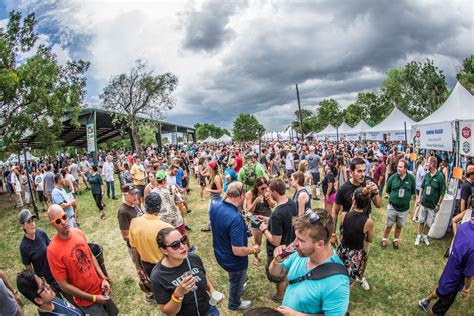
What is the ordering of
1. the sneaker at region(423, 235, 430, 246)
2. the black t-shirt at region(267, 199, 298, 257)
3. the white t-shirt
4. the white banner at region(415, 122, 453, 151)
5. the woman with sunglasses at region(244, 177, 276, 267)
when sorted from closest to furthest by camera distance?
1. the black t-shirt at region(267, 199, 298, 257)
2. the woman with sunglasses at region(244, 177, 276, 267)
3. the sneaker at region(423, 235, 430, 246)
4. the white banner at region(415, 122, 453, 151)
5. the white t-shirt

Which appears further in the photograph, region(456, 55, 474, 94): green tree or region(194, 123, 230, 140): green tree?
region(194, 123, 230, 140): green tree

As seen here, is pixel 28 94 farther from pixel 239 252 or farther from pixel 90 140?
pixel 239 252

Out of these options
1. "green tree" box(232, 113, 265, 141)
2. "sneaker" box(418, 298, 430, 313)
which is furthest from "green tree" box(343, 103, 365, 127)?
"sneaker" box(418, 298, 430, 313)

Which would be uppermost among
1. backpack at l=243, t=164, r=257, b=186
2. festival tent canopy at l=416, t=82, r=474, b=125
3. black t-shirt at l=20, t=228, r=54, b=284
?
festival tent canopy at l=416, t=82, r=474, b=125

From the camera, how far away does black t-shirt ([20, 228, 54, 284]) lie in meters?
3.55

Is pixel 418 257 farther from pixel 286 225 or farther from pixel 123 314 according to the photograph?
pixel 123 314

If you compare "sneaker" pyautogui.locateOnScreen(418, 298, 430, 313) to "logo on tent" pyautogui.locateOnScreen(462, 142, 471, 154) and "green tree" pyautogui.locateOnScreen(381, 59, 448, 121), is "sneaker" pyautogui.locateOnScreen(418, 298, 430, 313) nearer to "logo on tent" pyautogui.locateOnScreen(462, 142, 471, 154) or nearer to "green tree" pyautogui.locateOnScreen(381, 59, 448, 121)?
"logo on tent" pyautogui.locateOnScreen(462, 142, 471, 154)

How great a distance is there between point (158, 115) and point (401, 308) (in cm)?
3032

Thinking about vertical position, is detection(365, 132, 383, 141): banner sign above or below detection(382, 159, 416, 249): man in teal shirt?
above

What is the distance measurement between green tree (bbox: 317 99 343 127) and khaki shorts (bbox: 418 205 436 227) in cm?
6748

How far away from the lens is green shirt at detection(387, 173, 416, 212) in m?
5.32

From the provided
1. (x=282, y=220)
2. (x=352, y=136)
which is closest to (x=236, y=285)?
(x=282, y=220)

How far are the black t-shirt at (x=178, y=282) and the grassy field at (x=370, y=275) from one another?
77.1 inches

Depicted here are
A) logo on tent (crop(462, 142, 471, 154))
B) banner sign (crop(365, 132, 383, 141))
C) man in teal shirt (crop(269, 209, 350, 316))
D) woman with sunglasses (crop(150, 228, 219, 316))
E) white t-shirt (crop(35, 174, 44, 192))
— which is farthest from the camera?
banner sign (crop(365, 132, 383, 141))
